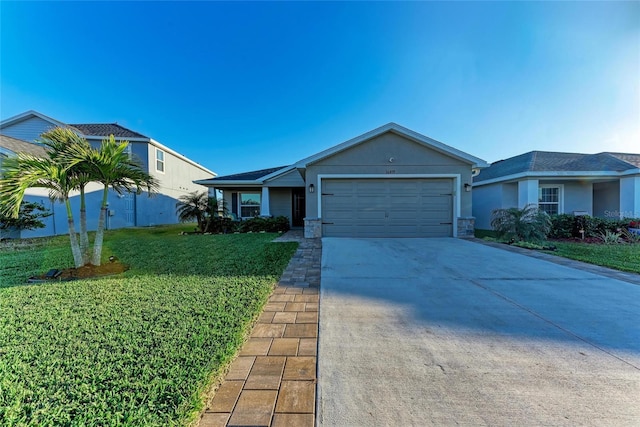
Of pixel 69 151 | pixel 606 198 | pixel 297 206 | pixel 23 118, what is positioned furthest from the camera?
pixel 23 118

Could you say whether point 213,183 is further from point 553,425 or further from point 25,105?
point 553,425

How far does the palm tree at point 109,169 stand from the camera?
4.84 m

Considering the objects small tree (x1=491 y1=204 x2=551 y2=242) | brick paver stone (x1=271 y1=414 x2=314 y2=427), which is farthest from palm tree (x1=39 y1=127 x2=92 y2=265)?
small tree (x1=491 y1=204 x2=551 y2=242)

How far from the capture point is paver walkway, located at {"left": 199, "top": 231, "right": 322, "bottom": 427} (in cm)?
159

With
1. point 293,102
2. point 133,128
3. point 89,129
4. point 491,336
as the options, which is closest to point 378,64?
point 293,102

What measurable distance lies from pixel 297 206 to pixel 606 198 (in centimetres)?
1567

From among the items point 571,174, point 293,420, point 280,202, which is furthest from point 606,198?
A: point 293,420

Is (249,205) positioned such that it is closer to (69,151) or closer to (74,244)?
(74,244)

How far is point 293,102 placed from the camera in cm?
1311

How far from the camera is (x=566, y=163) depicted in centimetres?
1188

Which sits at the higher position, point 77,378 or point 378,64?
point 378,64

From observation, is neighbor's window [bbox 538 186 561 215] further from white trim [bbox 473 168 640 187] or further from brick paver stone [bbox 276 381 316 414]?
brick paver stone [bbox 276 381 316 414]

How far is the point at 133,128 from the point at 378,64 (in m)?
16.8

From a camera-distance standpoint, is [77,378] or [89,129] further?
[89,129]
